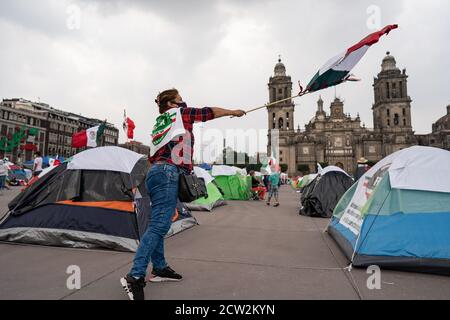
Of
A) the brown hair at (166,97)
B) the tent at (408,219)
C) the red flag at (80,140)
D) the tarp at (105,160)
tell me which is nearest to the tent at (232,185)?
the red flag at (80,140)

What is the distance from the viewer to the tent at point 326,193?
779cm

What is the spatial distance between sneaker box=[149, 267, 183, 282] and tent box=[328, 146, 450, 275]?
195 centimetres

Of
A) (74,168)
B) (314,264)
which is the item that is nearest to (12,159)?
(74,168)

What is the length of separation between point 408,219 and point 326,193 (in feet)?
16.1

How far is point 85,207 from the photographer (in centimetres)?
414

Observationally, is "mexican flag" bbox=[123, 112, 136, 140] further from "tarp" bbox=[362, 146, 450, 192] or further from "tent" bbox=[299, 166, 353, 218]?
"tarp" bbox=[362, 146, 450, 192]

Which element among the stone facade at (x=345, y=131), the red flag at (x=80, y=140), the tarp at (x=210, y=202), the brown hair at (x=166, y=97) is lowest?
the tarp at (x=210, y=202)

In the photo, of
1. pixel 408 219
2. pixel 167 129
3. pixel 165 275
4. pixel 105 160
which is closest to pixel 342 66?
pixel 408 219

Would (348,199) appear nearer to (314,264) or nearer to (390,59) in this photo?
(314,264)

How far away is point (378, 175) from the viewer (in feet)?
12.9

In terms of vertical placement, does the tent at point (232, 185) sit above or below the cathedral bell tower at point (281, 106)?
below

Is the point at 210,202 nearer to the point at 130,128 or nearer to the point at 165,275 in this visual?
the point at 130,128

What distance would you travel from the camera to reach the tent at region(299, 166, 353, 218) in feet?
25.6

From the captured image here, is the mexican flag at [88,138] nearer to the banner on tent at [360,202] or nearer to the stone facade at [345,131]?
the banner on tent at [360,202]
